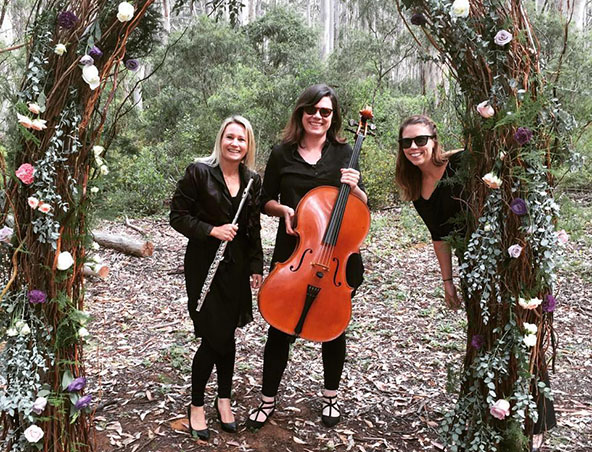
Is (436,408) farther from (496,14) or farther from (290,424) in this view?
(496,14)

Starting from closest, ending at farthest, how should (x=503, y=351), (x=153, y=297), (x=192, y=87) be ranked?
1. (x=503, y=351)
2. (x=153, y=297)
3. (x=192, y=87)

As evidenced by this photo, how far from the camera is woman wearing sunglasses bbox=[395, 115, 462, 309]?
235cm

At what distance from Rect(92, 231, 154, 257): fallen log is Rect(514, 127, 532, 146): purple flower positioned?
4977 millimetres

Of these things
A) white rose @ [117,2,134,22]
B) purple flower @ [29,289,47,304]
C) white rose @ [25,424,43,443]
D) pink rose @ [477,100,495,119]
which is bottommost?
white rose @ [25,424,43,443]

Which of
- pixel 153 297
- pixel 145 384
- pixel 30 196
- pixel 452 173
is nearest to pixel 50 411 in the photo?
pixel 30 196

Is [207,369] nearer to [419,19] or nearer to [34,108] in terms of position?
[34,108]

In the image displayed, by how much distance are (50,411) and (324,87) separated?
6.33 feet

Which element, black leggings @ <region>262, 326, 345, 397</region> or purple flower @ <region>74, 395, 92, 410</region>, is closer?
purple flower @ <region>74, 395, 92, 410</region>

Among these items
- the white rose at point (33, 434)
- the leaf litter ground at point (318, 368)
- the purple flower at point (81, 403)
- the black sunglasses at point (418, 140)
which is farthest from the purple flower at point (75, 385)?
the black sunglasses at point (418, 140)

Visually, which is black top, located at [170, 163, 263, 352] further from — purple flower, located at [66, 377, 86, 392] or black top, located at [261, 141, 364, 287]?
purple flower, located at [66, 377, 86, 392]

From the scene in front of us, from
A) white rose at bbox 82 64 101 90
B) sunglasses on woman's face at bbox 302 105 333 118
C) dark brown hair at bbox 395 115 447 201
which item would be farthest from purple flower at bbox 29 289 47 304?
dark brown hair at bbox 395 115 447 201

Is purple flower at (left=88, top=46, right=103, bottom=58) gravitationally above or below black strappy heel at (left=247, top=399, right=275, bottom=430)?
above

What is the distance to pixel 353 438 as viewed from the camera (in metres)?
2.76

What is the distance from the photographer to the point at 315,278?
8.00 feet
